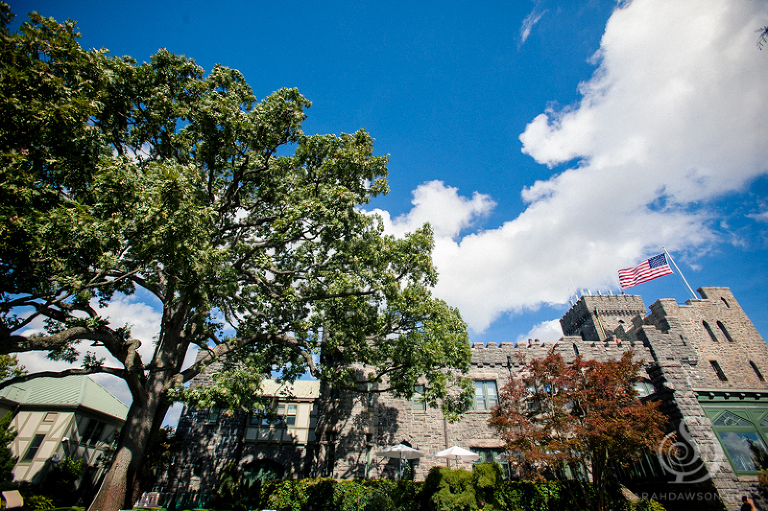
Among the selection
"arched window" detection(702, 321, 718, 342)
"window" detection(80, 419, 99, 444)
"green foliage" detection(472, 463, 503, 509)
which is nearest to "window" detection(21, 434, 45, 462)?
"window" detection(80, 419, 99, 444)

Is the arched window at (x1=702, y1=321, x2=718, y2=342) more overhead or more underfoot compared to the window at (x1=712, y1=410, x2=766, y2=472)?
more overhead

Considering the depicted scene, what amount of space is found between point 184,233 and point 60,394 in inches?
Result: 1156

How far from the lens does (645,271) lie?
2783 cm

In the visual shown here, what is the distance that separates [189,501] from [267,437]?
4818mm

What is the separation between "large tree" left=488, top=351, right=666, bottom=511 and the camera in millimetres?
11703

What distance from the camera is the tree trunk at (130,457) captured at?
9.69 metres

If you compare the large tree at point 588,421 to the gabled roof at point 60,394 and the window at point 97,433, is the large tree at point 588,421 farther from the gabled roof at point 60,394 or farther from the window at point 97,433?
the window at point 97,433

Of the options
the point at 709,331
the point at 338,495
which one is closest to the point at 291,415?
the point at 338,495

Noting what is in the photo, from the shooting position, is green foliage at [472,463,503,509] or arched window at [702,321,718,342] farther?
arched window at [702,321,718,342]

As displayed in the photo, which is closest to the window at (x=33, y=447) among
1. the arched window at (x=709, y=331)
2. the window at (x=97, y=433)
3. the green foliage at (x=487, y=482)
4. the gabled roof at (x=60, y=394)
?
the gabled roof at (x=60, y=394)

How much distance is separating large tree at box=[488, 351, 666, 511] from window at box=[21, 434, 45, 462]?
31667mm

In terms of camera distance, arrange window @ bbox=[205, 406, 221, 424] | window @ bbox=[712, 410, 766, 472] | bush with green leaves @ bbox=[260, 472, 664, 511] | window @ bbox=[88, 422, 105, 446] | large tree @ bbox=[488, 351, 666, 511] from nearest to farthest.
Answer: large tree @ bbox=[488, 351, 666, 511] < bush with green leaves @ bbox=[260, 472, 664, 511] < window @ bbox=[712, 410, 766, 472] < window @ bbox=[205, 406, 221, 424] < window @ bbox=[88, 422, 105, 446]

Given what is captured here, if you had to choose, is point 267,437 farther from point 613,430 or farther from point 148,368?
point 613,430

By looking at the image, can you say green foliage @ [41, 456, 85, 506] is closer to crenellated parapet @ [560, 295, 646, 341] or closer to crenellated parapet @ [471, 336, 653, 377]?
crenellated parapet @ [471, 336, 653, 377]
